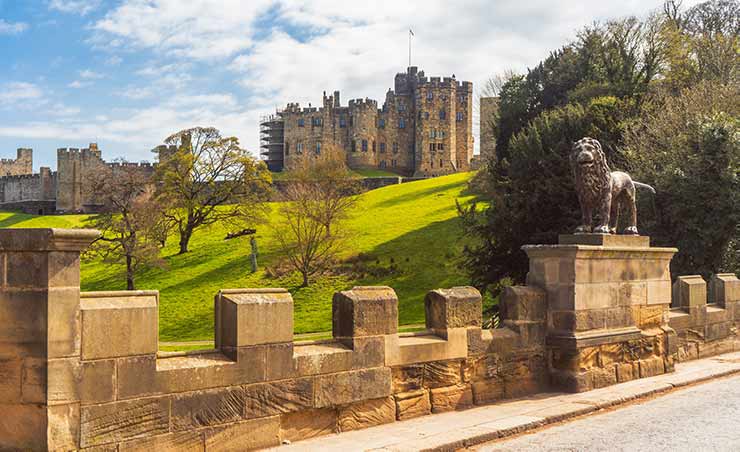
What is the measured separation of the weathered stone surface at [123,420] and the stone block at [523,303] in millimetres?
5088

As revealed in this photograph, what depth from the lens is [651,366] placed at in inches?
462

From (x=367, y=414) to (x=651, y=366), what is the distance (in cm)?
587

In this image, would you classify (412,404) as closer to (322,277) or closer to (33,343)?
(33,343)

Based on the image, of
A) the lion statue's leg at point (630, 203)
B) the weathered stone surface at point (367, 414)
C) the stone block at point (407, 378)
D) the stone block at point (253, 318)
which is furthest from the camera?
the lion statue's leg at point (630, 203)

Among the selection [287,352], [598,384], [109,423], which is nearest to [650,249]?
[598,384]

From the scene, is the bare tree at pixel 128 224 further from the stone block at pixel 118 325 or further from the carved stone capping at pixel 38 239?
the carved stone capping at pixel 38 239

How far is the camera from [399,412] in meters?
8.16

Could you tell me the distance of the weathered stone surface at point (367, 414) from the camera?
7605 millimetres

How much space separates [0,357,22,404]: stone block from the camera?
5523 millimetres

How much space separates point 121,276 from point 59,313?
4266 cm

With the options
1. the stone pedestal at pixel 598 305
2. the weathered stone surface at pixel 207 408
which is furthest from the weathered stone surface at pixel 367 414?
the stone pedestal at pixel 598 305

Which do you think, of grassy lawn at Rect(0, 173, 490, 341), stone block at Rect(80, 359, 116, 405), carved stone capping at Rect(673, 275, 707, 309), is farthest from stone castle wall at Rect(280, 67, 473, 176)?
stone block at Rect(80, 359, 116, 405)

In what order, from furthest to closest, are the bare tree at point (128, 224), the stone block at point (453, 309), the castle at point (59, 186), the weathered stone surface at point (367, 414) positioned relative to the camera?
the castle at point (59, 186) < the bare tree at point (128, 224) < the stone block at point (453, 309) < the weathered stone surface at point (367, 414)

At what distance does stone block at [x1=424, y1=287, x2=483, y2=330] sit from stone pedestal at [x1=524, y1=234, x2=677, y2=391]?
5.72ft
